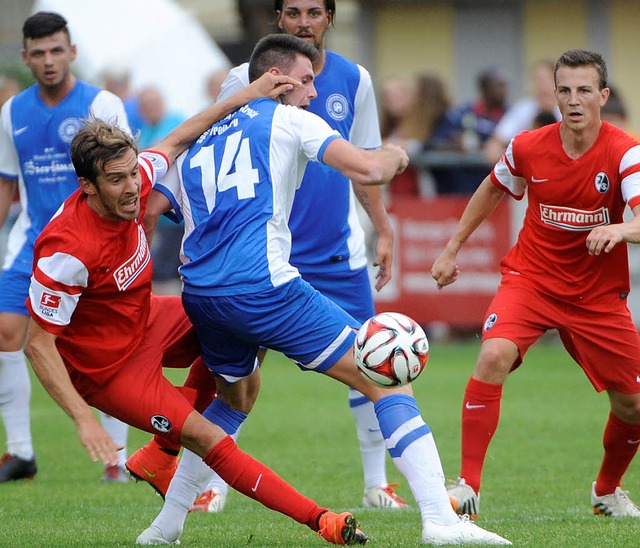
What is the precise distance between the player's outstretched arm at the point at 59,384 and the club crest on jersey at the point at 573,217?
2675mm

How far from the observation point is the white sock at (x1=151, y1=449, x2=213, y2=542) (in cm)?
626

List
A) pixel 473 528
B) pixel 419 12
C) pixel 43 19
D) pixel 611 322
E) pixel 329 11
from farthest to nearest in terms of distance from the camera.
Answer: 1. pixel 419 12
2. pixel 43 19
3. pixel 329 11
4. pixel 611 322
5. pixel 473 528

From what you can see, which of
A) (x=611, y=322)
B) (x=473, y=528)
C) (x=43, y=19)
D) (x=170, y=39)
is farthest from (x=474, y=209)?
(x=170, y=39)

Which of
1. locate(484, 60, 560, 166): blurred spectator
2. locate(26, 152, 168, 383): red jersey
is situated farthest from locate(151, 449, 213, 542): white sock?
locate(484, 60, 560, 166): blurred spectator

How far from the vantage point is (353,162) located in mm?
5953

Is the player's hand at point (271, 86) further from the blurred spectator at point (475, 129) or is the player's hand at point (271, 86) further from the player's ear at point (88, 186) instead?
the blurred spectator at point (475, 129)

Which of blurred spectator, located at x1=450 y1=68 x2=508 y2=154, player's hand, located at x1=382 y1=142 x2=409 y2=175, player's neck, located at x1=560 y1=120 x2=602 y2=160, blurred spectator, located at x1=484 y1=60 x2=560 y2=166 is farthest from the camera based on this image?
blurred spectator, located at x1=450 y1=68 x2=508 y2=154

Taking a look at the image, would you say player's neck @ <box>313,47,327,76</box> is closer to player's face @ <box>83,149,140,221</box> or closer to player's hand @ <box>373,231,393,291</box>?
player's hand @ <box>373,231,393,291</box>

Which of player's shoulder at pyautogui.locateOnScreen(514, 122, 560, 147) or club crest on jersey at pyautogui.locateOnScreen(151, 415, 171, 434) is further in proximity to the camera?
player's shoulder at pyautogui.locateOnScreen(514, 122, 560, 147)

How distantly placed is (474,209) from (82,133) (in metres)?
2.24

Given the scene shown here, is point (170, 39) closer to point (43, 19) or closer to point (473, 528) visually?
point (43, 19)

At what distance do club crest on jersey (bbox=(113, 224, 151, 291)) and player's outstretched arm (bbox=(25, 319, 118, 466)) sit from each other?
45 cm

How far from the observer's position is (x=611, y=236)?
630cm

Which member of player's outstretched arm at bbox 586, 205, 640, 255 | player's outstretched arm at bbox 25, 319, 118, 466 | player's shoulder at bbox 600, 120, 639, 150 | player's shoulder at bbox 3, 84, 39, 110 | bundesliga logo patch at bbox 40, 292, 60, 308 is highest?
player's shoulder at bbox 600, 120, 639, 150
